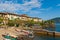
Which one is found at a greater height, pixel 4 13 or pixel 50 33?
pixel 4 13

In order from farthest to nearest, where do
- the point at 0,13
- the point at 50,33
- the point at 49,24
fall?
the point at 49,24 < the point at 0,13 < the point at 50,33

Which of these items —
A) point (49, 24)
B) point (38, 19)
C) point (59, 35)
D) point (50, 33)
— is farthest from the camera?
point (38, 19)

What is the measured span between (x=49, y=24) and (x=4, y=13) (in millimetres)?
26238

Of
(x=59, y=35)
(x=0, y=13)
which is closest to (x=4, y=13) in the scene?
(x=0, y=13)

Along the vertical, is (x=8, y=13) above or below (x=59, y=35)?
above

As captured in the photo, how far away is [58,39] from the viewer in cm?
3934

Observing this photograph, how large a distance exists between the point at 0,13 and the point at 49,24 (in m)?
28.1

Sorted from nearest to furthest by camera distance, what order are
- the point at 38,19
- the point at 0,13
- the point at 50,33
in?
1. the point at 50,33
2. the point at 0,13
3. the point at 38,19

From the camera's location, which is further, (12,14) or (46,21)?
(46,21)

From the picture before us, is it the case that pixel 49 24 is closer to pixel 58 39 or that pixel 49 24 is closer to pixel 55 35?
pixel 55 35

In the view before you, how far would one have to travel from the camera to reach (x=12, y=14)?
288ft

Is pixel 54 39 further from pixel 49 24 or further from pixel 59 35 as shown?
pixel 49 24

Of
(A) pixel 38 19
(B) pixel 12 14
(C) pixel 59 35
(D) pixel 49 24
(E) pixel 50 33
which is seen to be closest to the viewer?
(C) pixel 59 35

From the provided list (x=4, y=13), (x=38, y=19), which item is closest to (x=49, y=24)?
(x=38, y=19)
